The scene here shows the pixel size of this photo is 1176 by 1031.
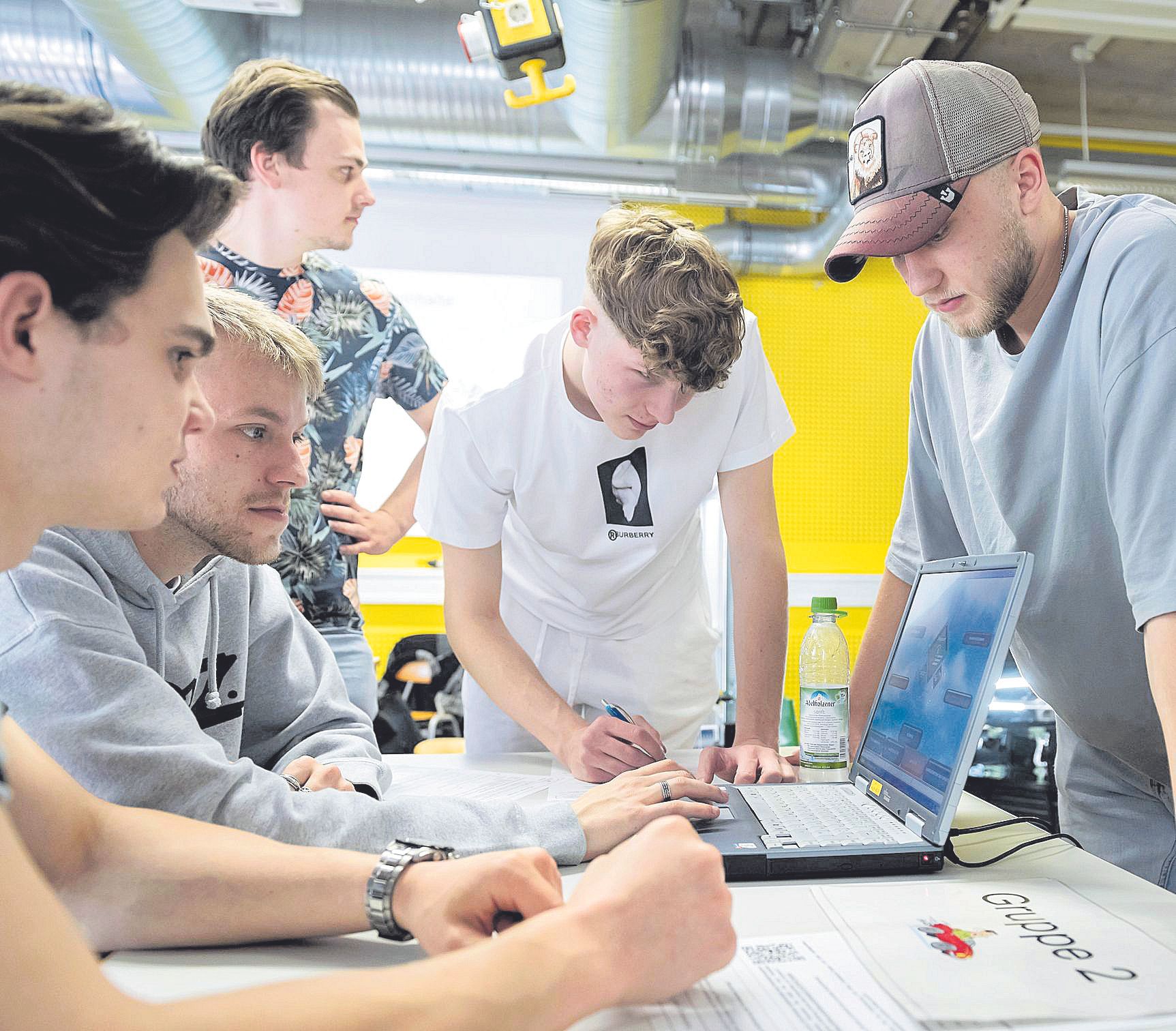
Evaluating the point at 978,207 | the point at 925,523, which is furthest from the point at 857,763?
the point at 978,207

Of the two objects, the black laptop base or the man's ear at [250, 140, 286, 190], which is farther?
the man's ear at [250, 140, 286, 190]

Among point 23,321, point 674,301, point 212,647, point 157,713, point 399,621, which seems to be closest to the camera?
point 23,321

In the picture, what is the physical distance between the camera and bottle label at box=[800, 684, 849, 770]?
1.32 metres

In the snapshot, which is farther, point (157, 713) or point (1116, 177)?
point (1116, 177)

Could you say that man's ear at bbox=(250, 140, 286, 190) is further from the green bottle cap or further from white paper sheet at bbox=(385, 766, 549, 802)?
the green bottle cap

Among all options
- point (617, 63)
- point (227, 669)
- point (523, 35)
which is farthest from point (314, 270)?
point (617, 63)

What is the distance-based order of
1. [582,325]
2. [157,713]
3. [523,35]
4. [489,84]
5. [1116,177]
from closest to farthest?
[157,713] → [582,325] → [523,35] → [489,84] → [1116,177]

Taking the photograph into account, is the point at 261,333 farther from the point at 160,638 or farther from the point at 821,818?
the point at 821,818

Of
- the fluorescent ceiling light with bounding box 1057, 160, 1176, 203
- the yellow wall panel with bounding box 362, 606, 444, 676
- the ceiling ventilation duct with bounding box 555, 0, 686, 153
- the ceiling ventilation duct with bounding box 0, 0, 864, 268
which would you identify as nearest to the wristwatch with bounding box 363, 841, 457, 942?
the ceiling ventilation duct with bounding box 555, 0, 686, 153

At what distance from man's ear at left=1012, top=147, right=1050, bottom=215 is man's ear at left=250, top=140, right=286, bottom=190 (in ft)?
4.69

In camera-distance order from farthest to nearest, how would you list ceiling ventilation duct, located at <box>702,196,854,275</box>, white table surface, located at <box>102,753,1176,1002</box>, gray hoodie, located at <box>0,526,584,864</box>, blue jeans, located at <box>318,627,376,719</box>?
1. ceiling ventilation duct, located at <box>702,196,854,275</box>
2. blue jeans, located at <box>318,627,376,719</box>
3. gray hoodie, located at <box>0,526,584,864</box>
4. white table surface, located at <box>102,753,1176,1002</box>

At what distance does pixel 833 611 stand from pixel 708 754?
284 millimetres

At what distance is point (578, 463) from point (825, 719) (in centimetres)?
64

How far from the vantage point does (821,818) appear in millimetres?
1088
